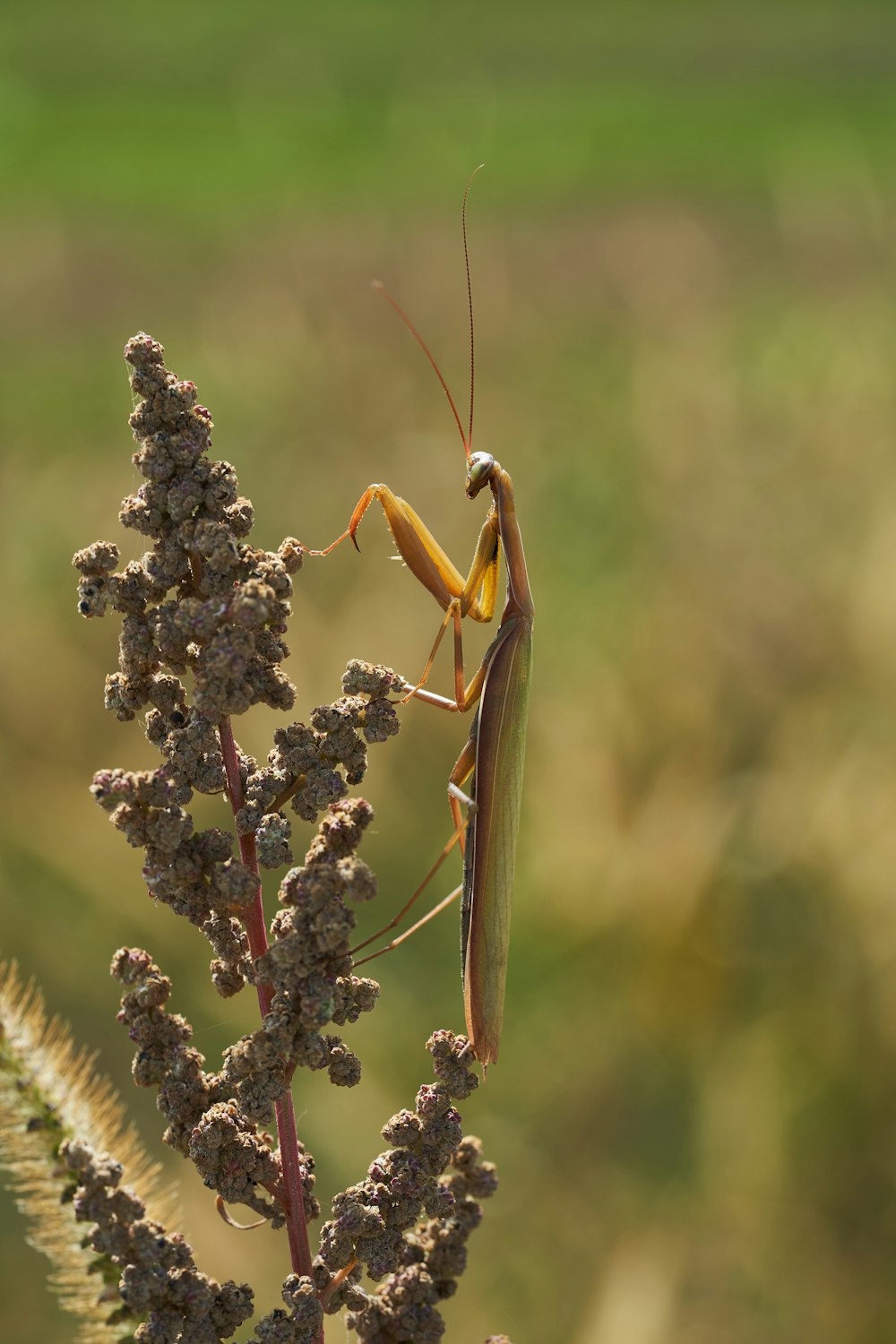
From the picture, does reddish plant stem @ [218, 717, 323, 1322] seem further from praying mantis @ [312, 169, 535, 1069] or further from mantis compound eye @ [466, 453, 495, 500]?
mantis compound eye @ [466, 453, 495, 500]

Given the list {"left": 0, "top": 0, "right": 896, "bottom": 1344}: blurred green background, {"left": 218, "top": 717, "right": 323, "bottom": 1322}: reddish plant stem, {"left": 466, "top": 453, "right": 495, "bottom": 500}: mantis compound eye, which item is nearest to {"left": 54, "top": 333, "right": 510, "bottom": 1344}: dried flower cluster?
{"left": 218, "top": 717, "right": 323, "bottom": 1322}: reddish plant stem

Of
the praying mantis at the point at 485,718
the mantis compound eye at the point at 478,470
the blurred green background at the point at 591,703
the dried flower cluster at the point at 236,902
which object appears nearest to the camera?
the dried flower cluster at the point at 236,902

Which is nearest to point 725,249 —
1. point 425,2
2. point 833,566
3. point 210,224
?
point 210,224

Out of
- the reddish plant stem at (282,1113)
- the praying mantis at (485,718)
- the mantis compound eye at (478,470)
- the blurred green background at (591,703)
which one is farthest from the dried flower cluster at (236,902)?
the mantis compound eye at (478,470)

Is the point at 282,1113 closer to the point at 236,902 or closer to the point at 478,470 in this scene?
the point at 236,902

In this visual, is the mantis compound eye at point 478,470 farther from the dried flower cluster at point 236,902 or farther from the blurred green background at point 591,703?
the blurred green background at point 591,703

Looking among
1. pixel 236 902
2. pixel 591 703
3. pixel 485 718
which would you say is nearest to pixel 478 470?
pixel 485 718

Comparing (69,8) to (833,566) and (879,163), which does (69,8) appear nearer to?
(879,163)
